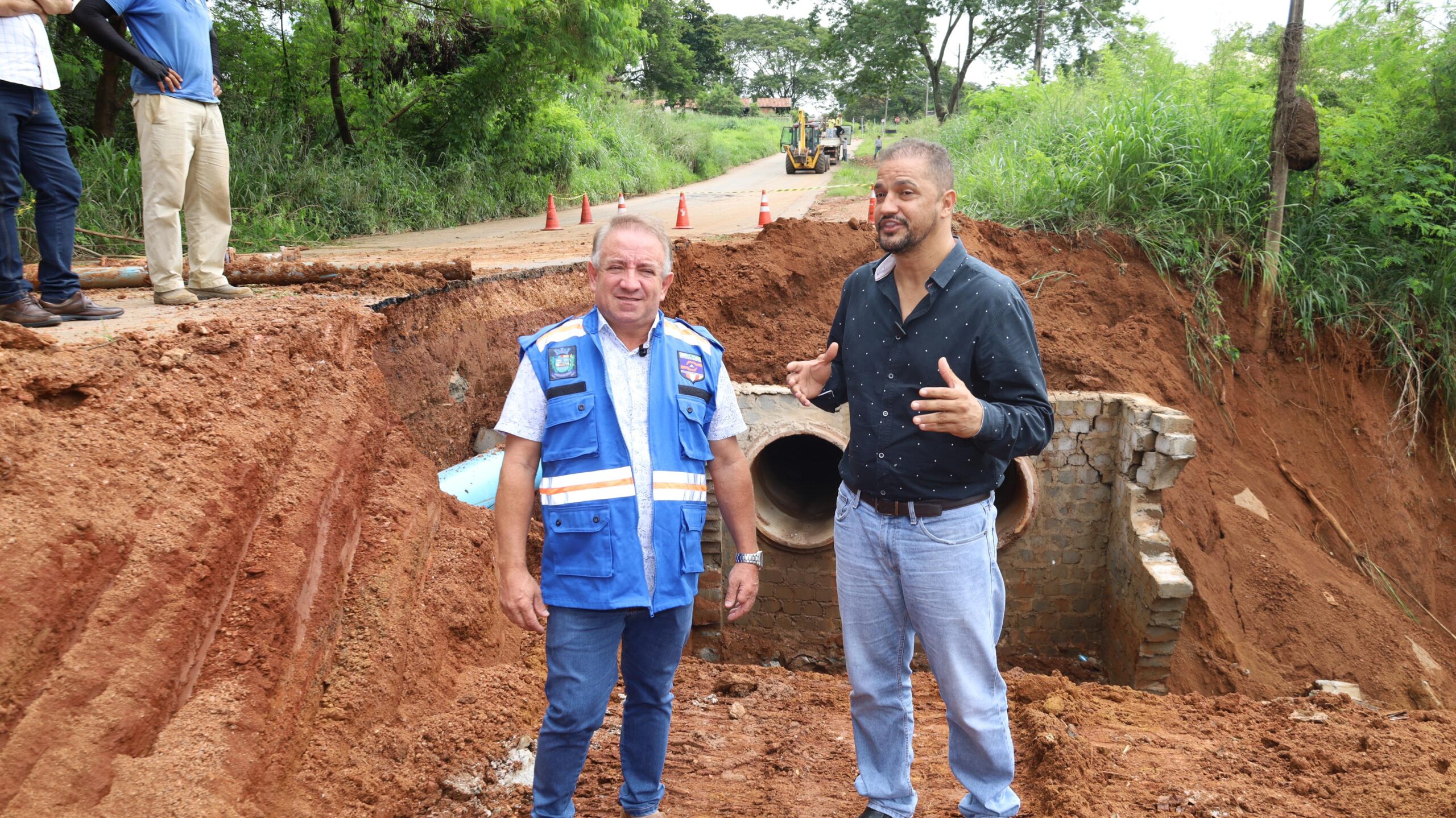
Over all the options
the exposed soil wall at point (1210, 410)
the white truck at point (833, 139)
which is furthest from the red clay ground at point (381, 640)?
the white truck at point (833, 139)

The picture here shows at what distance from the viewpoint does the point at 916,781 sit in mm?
3457

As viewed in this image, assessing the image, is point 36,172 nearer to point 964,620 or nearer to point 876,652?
point 876,652

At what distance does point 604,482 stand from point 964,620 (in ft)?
3.58

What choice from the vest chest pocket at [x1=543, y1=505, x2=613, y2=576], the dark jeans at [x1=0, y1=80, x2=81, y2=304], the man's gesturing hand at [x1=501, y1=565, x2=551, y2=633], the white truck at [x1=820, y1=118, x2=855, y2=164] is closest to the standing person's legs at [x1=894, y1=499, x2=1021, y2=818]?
the vest chest pocket at [x1=543, y1=505, x2=613, y2=576]

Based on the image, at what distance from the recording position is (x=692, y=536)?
2.42 metres

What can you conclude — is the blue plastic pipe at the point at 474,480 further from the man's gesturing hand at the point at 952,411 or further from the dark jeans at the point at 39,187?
the man's gesturing hand at the point at 952,411

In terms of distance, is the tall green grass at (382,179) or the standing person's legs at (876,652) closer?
the standing person's legs at (876,652)

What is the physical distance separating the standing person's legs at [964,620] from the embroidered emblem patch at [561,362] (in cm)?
102

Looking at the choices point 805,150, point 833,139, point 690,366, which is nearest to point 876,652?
point 690,366

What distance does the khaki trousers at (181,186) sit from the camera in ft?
14.3

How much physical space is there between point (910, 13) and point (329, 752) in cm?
2671

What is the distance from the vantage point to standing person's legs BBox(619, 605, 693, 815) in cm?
245

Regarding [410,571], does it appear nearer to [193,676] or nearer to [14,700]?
[193,676]

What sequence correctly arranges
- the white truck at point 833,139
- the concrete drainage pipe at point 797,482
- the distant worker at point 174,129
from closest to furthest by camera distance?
the distant worker at point 174,129 → the concrete drainage pipe at point 797,482 → the white truck at point 833,139
